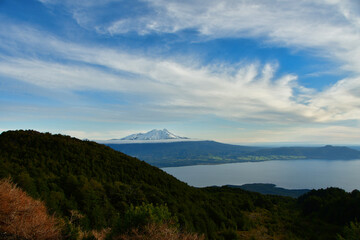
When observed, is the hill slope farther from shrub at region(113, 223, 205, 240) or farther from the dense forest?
shrub at region(113, 223, 205, 240)

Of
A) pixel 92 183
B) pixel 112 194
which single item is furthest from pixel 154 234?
pixel 92 183

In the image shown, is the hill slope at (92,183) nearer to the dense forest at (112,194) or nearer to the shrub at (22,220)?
the dense forest at (112,194)

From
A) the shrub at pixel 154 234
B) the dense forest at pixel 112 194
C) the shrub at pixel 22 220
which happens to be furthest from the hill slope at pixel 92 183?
the shrub at pixel 154 234

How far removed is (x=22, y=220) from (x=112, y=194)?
14.7 m

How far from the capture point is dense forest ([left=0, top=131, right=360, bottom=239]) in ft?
50.8

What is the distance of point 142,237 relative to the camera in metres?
6.14

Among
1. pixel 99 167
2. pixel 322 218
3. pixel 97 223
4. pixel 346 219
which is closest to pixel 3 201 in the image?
pixel 97 223

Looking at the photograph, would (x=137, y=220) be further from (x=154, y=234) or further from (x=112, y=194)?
(x=112, y=194)

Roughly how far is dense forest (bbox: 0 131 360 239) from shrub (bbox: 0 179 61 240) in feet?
11.5

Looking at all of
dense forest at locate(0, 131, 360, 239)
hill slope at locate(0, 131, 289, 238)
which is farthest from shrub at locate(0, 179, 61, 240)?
hill slope at locate(0, 131, 289, 238)

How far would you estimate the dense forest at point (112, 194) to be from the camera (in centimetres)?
1548

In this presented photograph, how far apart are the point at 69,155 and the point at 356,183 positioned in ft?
615

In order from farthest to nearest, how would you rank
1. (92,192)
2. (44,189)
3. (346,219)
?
(346,219), (92,192), (44,189)

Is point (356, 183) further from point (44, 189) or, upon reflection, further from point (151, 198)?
point (44, 189)
